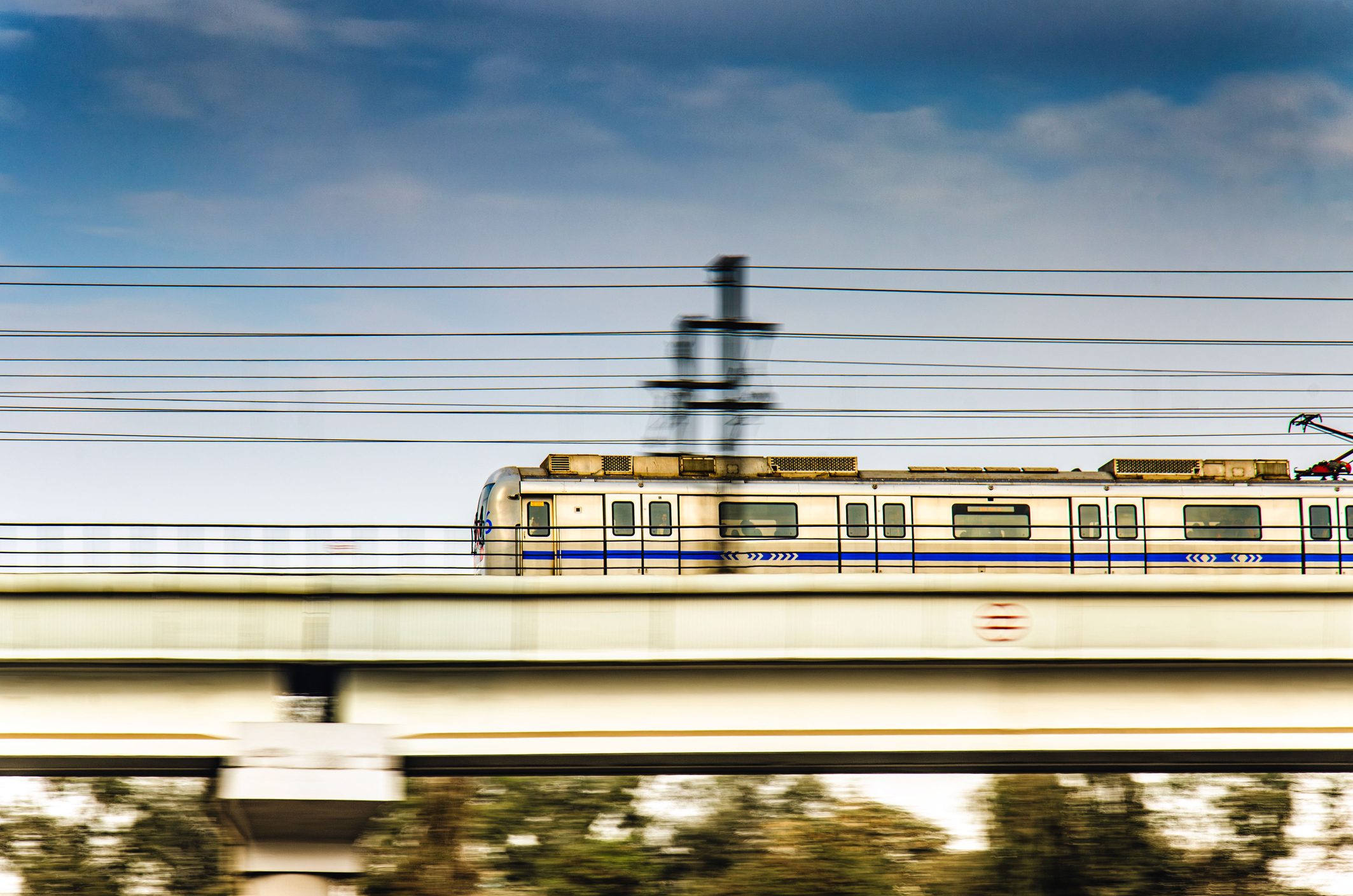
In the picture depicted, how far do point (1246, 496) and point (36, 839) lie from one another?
1069 inches

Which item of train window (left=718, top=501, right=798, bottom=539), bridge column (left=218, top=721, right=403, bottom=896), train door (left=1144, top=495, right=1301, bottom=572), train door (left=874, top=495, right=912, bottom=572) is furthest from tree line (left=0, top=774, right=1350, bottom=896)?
bridge column (left=218, top=721, right=403, bottom=896)

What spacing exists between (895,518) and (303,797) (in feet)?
47.1

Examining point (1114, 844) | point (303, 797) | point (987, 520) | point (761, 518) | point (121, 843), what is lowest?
point (121, 843)

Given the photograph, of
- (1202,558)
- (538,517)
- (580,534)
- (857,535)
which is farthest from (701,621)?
(1202,558)

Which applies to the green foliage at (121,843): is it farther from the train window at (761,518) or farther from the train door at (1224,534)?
the train door at (1224,534)

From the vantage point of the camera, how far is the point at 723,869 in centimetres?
2127

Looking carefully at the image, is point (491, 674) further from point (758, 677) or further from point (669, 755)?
point (758, 677)

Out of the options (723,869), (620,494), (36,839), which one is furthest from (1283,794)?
(36,839)

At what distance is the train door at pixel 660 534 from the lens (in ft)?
75.0

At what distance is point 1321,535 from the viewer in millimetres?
24562

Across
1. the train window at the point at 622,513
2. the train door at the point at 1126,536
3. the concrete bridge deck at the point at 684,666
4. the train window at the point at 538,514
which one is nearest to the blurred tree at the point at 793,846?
the train window at the point at 622,513

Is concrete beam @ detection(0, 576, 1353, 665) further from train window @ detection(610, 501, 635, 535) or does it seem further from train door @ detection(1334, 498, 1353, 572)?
train door @ detection(1334, 498, 1353, 572)

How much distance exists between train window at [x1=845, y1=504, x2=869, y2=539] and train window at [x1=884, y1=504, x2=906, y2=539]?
0.39 metres

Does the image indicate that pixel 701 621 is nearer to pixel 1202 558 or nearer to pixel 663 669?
pixel 663 669
